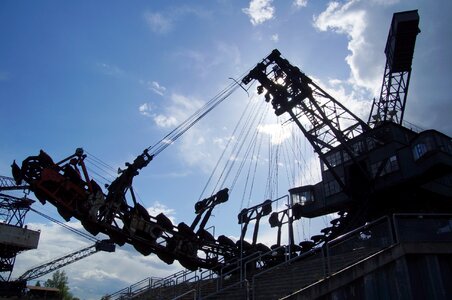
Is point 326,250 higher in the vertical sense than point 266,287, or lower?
higher

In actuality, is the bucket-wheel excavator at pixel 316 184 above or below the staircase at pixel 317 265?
above

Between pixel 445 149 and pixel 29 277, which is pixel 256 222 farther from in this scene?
pixel 29 277

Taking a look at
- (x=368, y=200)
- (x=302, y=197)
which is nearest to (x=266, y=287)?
(x=368, y=200)

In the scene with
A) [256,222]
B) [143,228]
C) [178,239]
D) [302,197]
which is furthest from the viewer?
[302,197]

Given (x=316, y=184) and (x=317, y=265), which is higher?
(x=316, y=184)

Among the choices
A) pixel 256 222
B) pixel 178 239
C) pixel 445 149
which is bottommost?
pixel 178 239

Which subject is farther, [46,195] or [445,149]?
[445,149]

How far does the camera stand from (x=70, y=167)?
19375 mm

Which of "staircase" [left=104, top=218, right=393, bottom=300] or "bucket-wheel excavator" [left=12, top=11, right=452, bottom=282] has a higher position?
"bucket-wheel excavator" [left=12, top=11, right=452, bottom=282]

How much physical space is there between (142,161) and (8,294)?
42234 mm

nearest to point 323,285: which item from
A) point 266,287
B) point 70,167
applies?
point 266,287

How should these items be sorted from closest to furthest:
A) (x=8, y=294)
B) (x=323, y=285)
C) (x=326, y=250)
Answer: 1. (x=323, y=285)
2. (x=326, y=250)
3. (x=8, y=294)

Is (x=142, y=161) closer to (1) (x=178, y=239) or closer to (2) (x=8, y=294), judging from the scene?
(1) (x=178, y=239)

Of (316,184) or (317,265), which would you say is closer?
(317,265)
